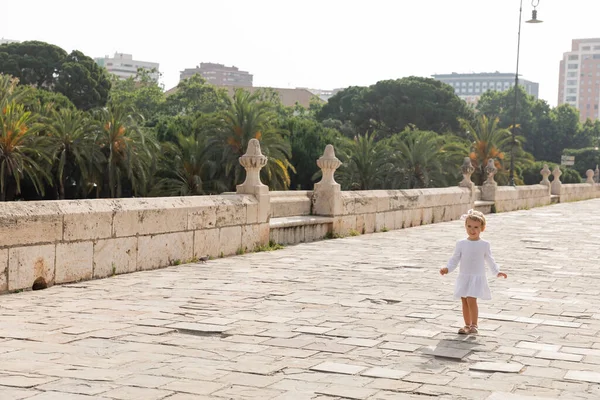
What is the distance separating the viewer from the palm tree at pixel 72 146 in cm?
3030

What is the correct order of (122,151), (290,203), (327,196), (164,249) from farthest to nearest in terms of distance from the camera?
(122,151) → (327,196) → (290,203) → (164,249)

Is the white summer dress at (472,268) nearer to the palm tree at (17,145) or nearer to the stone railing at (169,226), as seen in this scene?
the stone railing at (169,226)

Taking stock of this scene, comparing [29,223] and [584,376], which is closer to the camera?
[584,376]

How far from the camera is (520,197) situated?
30406 mm

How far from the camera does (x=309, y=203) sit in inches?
599

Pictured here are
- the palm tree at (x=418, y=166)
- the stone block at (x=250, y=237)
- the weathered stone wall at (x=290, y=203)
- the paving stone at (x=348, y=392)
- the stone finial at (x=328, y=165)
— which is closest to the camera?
the paving stone at (x=348, y=392)

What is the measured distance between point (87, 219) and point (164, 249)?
5.07 feet

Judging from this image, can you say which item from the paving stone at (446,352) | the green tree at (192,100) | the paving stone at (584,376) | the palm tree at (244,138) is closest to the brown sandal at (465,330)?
the paving stone at (446,352)

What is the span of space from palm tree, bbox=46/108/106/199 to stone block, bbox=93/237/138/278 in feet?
69.3

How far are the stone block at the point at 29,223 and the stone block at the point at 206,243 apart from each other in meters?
2.65

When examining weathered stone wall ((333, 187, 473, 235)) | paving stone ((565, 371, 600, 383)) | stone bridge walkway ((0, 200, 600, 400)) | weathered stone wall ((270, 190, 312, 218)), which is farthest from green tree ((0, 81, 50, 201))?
paving stone ((565, 371, 600, 383))

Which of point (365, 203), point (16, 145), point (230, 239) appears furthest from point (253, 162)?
point (16, 145)

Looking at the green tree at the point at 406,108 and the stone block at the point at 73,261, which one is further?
the green tree at the point at 406,108

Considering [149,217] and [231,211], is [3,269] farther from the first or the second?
[231,211]
